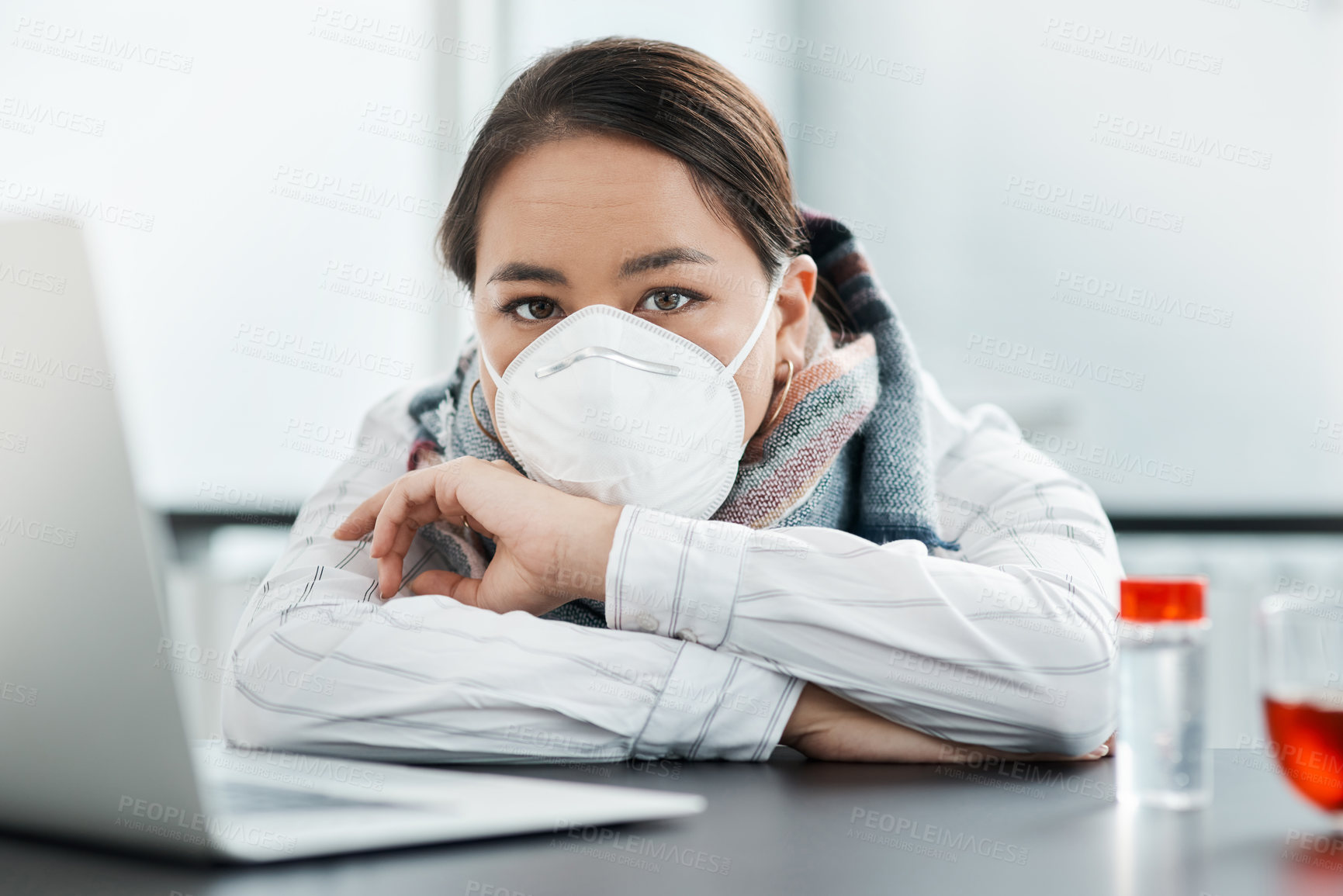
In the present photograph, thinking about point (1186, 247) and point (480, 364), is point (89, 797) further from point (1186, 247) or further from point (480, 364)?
point (1186, 247)

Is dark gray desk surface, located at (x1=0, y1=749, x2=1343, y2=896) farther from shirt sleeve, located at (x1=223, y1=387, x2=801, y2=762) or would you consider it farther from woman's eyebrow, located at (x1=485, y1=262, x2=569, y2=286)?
woman's eyebrow, located at (x1=485, y1=262, x2=569, y2=286)

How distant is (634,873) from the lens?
0.47 metres

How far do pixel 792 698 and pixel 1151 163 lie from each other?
1.99 metres

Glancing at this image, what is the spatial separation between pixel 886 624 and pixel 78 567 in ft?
1.99

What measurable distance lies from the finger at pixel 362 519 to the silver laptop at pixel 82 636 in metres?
0.58

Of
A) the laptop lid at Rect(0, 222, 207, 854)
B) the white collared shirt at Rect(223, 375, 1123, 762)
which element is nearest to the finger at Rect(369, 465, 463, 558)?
the white collared shirt at Rect(223, 375, 1123, 762)

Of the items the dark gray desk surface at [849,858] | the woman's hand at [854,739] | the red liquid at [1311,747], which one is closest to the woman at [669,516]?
the woman's hand at [854,739]

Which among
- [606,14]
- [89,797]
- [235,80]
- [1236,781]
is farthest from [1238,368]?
[89,797]

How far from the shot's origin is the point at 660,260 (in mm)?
1041

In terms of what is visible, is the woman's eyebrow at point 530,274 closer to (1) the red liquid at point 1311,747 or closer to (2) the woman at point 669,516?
(2) the woman at point 669,516

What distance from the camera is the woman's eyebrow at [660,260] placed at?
1.03 m

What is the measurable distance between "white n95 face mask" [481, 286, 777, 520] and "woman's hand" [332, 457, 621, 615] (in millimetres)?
48

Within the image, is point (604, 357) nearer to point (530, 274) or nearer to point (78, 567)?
point (530, 274)

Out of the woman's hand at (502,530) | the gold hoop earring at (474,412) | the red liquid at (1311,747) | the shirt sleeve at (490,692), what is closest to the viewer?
the red liquid at (1311,747)
